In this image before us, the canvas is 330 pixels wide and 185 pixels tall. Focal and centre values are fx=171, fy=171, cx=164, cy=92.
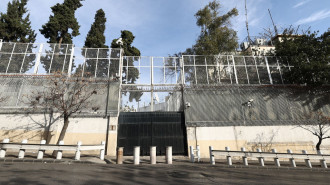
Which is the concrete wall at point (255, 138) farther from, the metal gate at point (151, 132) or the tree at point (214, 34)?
the tree at point (214, 34)

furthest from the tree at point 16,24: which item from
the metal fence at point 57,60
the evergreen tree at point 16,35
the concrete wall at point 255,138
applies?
the concrete wall at point 255,138

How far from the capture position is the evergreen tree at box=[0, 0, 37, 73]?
55.9 ft

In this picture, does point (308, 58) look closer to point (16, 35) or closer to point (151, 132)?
point (151, 132)

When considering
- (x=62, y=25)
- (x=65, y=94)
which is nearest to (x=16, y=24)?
(x=62, y=25)

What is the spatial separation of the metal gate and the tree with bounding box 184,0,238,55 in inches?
453

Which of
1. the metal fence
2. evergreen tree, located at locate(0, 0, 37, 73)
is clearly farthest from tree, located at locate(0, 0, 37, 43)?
the metal fence

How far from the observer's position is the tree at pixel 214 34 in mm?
22938

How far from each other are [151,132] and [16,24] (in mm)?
24582

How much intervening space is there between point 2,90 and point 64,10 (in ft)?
46.9

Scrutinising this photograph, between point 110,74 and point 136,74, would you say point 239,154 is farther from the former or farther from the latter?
point 110,74

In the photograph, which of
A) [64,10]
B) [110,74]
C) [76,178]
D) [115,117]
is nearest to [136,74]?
[110,74]

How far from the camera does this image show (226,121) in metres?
16.3

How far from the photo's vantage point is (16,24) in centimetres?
2362

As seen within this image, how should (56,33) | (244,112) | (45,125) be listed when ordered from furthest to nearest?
1. (56,33)
2. (244,112)
3. (45,125)
